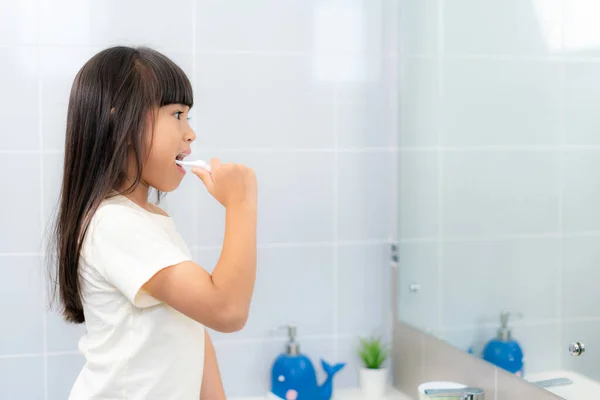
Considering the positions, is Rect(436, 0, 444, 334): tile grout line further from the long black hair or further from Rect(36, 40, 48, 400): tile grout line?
Rect(36, 40, 48, 400): tile grout line

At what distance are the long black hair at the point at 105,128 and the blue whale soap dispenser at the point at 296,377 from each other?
0.64m

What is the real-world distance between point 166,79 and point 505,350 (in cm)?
69

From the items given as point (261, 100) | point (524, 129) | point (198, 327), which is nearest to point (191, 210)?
point (261, 100)

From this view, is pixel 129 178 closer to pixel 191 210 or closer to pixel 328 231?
pixel 191 210

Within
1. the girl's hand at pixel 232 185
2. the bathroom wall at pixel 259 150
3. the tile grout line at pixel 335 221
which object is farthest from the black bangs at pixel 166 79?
the tile grout line at pixel 335 221

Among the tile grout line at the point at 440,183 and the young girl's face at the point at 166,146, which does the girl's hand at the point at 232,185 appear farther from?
the tile grout line at the point at 440,183

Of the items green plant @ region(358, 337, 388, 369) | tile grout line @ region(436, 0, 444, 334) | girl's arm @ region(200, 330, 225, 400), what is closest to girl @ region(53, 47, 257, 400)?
girl's arm @ region(200, 330, 225, 400)

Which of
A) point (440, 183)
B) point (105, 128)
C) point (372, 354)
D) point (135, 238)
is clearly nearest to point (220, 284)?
point (135, 238)

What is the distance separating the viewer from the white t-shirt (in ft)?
3.33

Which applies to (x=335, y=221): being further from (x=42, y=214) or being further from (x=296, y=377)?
(x=42, y=214)

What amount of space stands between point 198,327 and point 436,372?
62 cm

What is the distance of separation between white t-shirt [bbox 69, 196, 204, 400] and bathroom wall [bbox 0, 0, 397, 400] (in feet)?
1.73

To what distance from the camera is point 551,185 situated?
1.14m

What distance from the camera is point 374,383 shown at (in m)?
1.68
